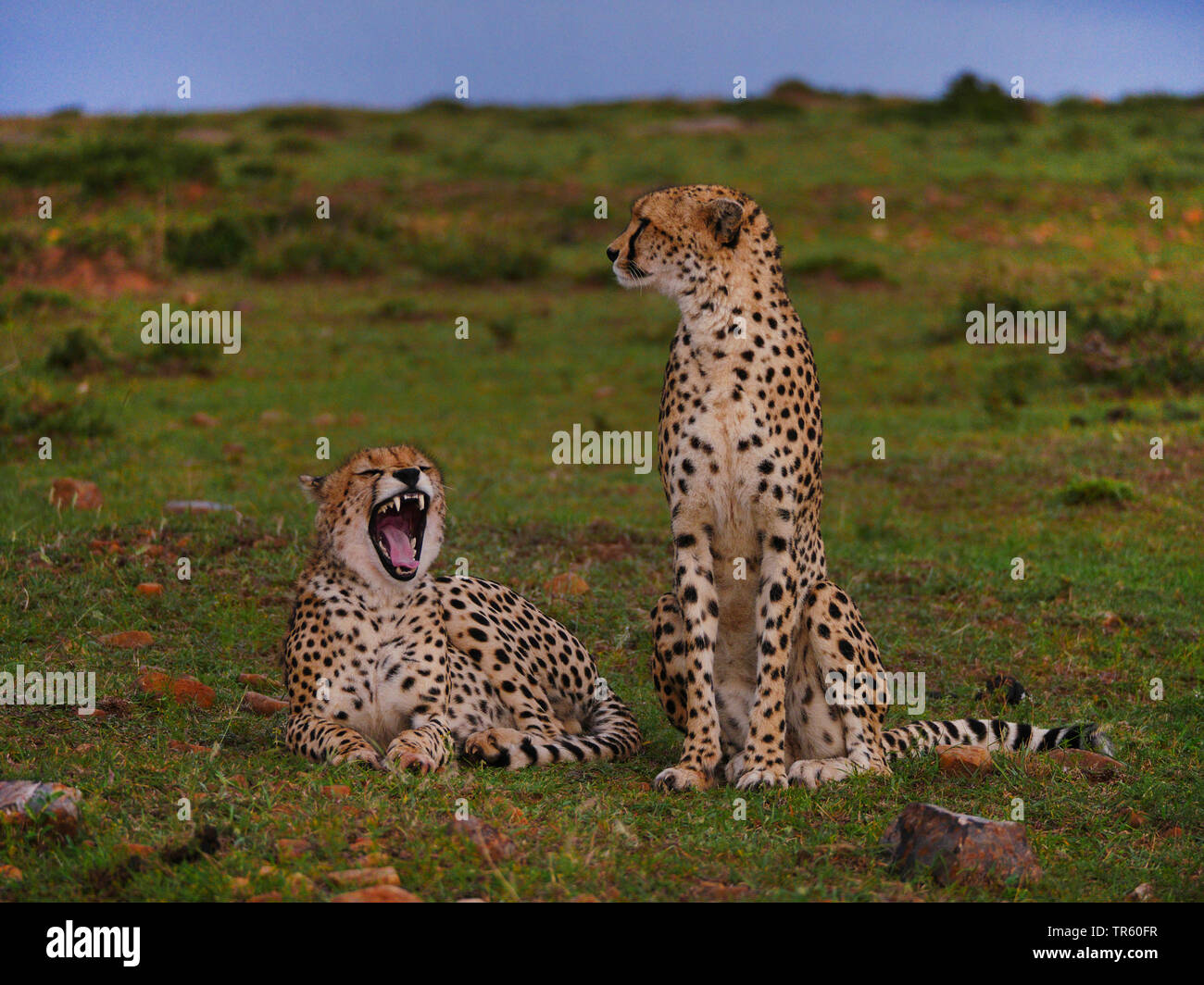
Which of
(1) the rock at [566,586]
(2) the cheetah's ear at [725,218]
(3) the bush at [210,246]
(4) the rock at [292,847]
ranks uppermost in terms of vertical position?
(3) the bush at [210,246]

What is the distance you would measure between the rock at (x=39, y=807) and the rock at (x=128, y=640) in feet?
7.40

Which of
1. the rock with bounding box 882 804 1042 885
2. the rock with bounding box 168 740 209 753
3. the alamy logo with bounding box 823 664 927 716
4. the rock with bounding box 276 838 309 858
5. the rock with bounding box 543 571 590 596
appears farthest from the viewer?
the rock with bounding box 543 571 590 596

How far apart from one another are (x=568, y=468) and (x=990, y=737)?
236 inches

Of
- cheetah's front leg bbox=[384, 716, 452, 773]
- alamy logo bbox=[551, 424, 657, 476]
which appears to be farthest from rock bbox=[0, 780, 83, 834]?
alamy logo bbox=[551, 424, 657, 476]

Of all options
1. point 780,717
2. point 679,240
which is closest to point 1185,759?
point 780,717

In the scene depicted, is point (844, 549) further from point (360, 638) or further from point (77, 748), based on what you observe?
point (77, 748)

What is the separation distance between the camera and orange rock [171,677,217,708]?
5785mm

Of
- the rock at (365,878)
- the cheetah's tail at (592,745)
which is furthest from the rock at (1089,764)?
the rock at (365,878)

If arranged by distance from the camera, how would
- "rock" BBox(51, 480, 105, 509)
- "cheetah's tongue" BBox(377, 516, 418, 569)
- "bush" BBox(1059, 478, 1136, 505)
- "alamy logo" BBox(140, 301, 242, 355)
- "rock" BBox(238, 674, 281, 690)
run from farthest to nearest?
"alamy logo" BBox(140, 301, 242, 355) < "bush" BBox(1059, 478, 1136, 505) < "rock" BBox(51, 480, 105, 509) < "rock" BBox(238, 674, 281, 690) < "cheetah's tongue" BBox(377, 516, 418, 569)

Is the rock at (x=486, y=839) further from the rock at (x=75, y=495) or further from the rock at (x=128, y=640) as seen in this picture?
the rock at (x=75, y=495)
